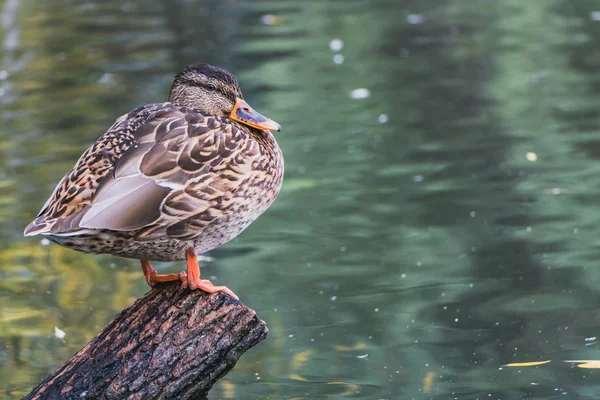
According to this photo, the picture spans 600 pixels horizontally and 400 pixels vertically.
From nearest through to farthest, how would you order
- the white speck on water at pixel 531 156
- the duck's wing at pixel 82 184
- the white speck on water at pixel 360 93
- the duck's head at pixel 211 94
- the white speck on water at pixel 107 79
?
the duck's wing at pixel 82 184, the duck's head at pixel 211 94, the white speck on water at pixel 531 156, the white speck on water at pixel 360 93, the white speck on water at pixel 107 79

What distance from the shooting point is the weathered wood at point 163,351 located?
430cm

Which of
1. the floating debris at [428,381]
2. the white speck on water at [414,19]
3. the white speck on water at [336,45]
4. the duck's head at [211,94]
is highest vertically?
the duck's head at [211,94]

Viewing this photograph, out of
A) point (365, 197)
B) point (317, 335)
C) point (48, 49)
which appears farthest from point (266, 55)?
point (317, 335)

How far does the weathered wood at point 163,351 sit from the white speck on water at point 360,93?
7.31m

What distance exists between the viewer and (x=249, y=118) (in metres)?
4.75

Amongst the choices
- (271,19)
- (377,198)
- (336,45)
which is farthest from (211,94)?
(271,19)

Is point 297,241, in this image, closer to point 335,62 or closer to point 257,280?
point 257,280

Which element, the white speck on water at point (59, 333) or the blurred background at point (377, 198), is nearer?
the blurred background at point (377, 198)

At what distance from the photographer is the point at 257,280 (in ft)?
22.9

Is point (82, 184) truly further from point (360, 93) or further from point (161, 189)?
point (360, 93)

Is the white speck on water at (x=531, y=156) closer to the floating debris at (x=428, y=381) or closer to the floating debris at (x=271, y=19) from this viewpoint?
the floating debris at (x=428, y=381)

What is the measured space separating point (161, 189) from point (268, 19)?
12.3 meters

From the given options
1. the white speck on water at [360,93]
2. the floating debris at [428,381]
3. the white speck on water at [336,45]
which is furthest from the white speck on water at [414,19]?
the floating debris at [428,381]

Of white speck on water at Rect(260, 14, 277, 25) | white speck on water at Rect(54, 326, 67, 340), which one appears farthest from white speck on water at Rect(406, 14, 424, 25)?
white speck on water at Rect(54, 326, 67, 340)
